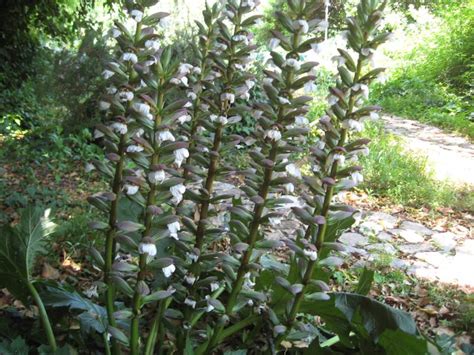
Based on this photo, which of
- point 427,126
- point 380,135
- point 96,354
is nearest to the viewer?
point 96,354


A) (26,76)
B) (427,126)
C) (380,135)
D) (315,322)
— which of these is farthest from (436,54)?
(315,322)

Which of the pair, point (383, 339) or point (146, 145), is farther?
point (383, 339)

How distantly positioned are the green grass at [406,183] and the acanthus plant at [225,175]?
3328 mm

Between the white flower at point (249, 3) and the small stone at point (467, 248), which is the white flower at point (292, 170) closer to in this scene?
the white flower at point (249, 3)

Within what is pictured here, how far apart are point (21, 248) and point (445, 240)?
3680 mm

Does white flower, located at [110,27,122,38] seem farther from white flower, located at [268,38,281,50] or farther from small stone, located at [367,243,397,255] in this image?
small stone, located at [367,243,397,255]

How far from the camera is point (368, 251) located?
12.3ft

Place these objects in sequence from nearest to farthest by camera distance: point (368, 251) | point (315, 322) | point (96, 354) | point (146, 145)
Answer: point (146, 145), point (96, 354), point (315, 322), point (368, 251)

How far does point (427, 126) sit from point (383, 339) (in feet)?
27.8

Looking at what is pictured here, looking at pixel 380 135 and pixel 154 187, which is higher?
pixel 154 187

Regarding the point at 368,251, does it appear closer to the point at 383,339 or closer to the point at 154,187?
the point at 383,339

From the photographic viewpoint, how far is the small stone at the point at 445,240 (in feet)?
13.3

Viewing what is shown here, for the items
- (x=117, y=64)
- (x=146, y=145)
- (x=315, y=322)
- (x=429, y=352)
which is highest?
(x=117, y=64)

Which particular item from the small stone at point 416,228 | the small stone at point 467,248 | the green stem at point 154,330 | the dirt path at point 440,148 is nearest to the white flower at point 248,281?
the green stem at point 154,330
